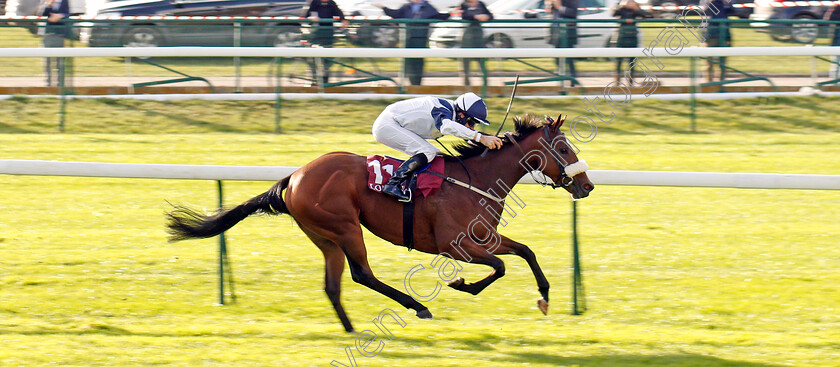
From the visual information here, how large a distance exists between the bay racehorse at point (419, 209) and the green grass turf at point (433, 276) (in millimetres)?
326

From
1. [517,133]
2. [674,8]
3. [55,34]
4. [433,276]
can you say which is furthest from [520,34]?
[517,133]

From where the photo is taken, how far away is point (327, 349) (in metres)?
4.65

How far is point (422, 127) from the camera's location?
5.07 meters

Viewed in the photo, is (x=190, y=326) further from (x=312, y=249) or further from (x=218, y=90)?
(x=218, y=90)

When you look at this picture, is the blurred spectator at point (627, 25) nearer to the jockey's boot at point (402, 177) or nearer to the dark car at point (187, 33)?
the dark car at point (187, 33)

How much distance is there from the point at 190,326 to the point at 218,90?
521 cm

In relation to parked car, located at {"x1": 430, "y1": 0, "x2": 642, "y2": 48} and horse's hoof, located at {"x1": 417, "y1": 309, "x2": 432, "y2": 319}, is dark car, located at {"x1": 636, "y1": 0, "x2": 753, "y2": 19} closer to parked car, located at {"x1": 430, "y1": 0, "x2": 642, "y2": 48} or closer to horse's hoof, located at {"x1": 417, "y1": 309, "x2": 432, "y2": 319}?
parked car, located at {"x1": 430, "y1": 0, "x2": 642, "y2": 48}

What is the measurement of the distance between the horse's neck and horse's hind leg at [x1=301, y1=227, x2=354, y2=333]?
0.77 m

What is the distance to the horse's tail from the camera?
5026 millimetres

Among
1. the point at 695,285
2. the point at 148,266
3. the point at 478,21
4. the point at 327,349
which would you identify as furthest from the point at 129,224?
the point at 478,21

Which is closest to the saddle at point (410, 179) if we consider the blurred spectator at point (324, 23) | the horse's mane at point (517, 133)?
the horse's mane at point (517, 133)

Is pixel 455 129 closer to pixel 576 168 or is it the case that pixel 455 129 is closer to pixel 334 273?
pixel 576 168

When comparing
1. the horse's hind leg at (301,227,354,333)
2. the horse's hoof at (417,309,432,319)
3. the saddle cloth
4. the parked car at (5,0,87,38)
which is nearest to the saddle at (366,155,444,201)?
the saddle cloth

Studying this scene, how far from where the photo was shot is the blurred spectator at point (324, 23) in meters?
9.82
